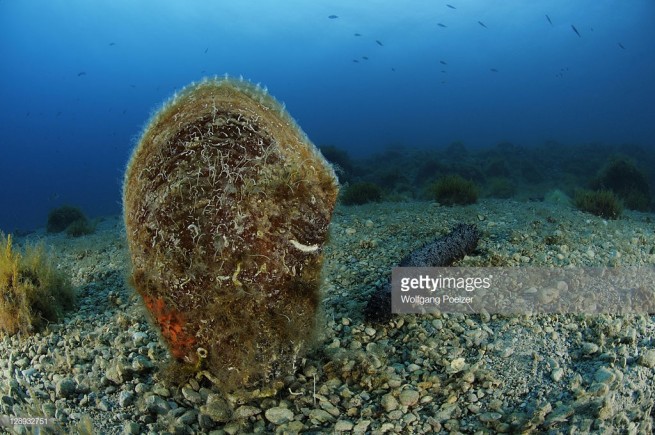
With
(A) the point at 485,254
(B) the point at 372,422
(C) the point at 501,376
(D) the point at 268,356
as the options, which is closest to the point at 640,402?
(C) the point at 501,376

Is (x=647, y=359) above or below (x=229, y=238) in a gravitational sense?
below

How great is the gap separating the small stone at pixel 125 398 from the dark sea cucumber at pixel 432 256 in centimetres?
232

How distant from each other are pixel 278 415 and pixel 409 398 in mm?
1045

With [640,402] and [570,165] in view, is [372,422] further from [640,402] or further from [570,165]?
[570,165]

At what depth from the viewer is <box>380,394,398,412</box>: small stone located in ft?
10.1

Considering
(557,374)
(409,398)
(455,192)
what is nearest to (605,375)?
(557,374)

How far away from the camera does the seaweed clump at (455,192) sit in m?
10.6

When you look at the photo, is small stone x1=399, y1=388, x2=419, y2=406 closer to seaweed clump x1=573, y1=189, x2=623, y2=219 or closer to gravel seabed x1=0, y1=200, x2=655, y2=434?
gravel seabed x1=0, y1=200, x2=655, y2=434

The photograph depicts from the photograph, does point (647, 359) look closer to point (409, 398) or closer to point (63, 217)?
point (409, 398)

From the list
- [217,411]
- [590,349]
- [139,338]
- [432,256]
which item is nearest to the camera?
[217,411]

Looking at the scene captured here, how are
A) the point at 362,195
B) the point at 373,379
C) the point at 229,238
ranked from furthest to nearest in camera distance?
the point at 362,195
the point at 373,379
the point at 229,238

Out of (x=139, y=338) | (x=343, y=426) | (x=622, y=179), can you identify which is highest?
(x=622, y=179)

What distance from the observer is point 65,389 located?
3.45m

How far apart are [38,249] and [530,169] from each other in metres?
23.8
